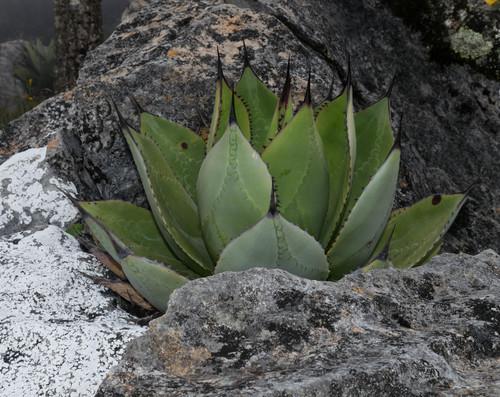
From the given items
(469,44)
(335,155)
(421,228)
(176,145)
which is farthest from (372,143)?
(469,44)

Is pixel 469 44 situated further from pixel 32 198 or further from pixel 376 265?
pixel 32 198

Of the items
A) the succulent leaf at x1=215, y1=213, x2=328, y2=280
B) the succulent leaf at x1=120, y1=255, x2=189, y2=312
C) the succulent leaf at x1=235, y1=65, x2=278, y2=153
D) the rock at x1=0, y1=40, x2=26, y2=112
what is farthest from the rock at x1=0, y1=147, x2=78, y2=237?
the rock at x1=0, y1=40, x2=26, y2=112

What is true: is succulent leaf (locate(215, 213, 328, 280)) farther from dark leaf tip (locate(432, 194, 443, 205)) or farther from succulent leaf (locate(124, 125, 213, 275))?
dark leaf tip (locate(432, 194, 443, 205))

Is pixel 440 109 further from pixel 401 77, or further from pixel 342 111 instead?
pixel 342 111

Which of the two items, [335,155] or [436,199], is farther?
[436,199]

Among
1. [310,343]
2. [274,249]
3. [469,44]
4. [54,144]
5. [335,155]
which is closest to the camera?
[310,343]

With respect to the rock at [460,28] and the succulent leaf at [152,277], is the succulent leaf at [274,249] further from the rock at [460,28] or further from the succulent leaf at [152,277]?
the rock at [460,28]

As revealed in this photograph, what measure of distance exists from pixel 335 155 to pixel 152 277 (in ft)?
2.30

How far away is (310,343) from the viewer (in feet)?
4.89

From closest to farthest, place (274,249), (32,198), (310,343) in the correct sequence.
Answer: (310,343)
(274,249)
(32,198)

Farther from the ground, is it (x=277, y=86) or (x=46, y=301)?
(x=277, y=86)

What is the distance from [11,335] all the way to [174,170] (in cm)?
80

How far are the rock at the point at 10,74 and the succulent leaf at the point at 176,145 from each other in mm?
11301

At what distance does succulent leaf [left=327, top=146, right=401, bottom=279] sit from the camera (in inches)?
77.2
